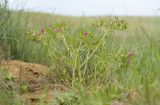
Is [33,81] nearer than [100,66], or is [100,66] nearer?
[100,66]

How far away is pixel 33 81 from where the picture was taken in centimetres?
402

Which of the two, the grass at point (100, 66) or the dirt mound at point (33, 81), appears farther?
the dirt mound at point (33, 81)

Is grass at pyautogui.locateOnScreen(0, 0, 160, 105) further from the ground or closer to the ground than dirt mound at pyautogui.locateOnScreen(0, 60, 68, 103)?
further from the ground

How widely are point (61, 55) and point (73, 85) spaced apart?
0.51m

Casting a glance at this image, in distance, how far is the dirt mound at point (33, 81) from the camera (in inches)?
138

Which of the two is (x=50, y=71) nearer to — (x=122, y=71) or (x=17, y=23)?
(x=122, y=71)

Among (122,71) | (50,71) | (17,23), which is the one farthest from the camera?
(17,23)

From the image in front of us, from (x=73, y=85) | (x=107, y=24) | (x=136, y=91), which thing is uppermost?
(x=107, y=24)

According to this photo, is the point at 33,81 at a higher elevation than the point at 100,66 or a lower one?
lower

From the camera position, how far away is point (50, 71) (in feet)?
13.9

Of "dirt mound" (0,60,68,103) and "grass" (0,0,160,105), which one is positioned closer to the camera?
"grass" (0,0,160,105)

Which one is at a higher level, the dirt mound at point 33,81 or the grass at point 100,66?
the grass at point 100,66

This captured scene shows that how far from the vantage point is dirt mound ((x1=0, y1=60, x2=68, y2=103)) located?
3.51m

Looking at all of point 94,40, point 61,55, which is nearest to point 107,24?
point 94,40
